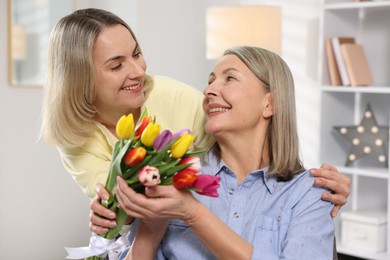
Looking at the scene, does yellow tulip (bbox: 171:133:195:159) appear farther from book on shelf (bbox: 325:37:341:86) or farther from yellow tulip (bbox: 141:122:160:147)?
book on shelf (bbox: 325:37:341:86)

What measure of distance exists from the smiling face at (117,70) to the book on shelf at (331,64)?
1.98m

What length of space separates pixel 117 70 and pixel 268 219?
0.68 metres

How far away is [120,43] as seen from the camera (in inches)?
79.4

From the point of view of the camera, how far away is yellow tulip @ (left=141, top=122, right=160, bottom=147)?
1.34 m

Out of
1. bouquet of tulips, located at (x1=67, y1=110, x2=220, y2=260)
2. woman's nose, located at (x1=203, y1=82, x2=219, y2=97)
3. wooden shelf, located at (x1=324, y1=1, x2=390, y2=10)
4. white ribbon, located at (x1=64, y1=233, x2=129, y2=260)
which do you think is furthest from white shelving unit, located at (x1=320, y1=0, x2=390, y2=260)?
bouquet of tulips, located at (x1=67, y1=110, x2=220, y2=260)

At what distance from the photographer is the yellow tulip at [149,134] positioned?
1.34m

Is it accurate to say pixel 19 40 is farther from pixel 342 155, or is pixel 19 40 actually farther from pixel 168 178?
pixel 168 178

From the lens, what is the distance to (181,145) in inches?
53.1

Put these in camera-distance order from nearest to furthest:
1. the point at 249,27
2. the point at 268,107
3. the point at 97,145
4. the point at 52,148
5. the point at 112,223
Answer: the point at 112,223, the point at 268,107, the point at 97,145, the point at 249,27, the point at 52,148

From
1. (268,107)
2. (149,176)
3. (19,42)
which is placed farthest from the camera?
(19,42)

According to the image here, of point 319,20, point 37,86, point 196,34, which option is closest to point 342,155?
point 319,20

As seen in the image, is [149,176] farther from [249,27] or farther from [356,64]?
[356,64]

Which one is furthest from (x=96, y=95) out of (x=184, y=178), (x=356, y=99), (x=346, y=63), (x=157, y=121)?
(x=356, y=99)

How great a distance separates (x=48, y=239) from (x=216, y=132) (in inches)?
103
